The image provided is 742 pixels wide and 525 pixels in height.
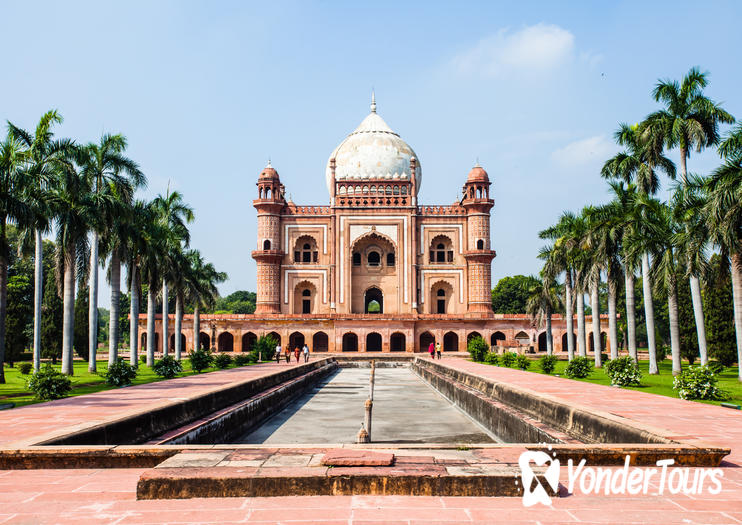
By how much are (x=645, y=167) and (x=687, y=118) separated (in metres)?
2.24

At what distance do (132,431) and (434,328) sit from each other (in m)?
30.9

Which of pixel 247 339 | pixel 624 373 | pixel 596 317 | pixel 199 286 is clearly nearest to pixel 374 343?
pixel 247 339

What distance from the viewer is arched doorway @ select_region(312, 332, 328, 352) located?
37.2 m

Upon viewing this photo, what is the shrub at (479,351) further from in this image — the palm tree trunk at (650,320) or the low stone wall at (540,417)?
the low stone wall at (540,417)

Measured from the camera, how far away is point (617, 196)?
21172 millimetres

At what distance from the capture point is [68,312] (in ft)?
59.0

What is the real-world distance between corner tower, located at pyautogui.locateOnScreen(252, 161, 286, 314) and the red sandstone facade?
0.21 feet

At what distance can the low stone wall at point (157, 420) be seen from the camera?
5582 millimetres

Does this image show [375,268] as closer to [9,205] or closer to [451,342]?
[451,342]

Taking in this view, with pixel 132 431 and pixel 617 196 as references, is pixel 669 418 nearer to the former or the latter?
pixel 132 431

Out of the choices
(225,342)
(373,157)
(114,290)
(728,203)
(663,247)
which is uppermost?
(373,157)

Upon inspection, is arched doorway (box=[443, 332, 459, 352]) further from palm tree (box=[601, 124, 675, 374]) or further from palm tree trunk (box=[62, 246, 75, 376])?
palm tree trunk (box=[62, 246, 75, 376])

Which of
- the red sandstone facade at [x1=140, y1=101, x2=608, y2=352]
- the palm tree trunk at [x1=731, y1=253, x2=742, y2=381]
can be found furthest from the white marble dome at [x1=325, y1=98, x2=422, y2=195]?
the palm tree trunk at [x1=731, y1=253, x2=742, y2=381]

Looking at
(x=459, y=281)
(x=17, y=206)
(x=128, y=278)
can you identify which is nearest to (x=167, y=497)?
(x=17, y=206)
